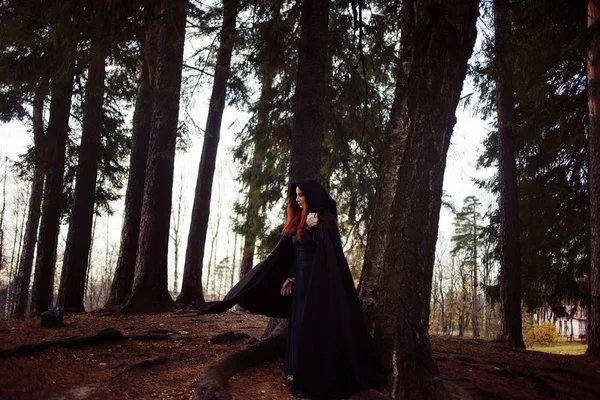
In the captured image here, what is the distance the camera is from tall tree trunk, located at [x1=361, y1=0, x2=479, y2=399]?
446cm

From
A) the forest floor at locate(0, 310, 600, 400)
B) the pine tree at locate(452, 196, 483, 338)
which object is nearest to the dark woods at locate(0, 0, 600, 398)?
the forest floor at locate(0, 310, 600, 400)

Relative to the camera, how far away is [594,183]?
26.9 ft

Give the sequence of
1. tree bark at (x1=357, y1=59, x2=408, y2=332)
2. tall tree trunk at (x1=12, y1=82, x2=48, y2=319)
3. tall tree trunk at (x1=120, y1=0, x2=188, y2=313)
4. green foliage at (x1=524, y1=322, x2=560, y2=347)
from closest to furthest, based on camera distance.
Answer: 1. tree bark at (x1=357, y1=59, x2=408, y2=332)
2. tall tree trunk at (x1=120, y1=0, x2=188, y2=313)
3. tall tree trunk at (x1=12, y1=82, x2=48, y2=319)
4. green foliage at (x1=524, y1=322, x2=560, y2=347)

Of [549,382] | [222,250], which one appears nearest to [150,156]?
[549,382]

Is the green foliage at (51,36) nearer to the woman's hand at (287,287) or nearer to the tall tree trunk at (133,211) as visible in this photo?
the tall tree trunk at (133,211)

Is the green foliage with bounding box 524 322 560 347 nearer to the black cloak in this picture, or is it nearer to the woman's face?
the black cloak

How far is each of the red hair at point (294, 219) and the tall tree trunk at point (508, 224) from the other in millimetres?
6714

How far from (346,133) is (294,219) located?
420 centimetres

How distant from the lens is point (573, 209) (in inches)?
460

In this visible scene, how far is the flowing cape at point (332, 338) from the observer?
418 cm

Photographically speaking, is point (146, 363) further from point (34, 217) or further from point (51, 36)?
point (34, 217)

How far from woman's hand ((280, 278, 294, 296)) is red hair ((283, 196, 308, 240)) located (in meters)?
0.53

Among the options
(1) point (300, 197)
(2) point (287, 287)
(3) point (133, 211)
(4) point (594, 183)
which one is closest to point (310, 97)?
(1) point (300, 197)

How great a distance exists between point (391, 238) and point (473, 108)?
→ 10018mm
